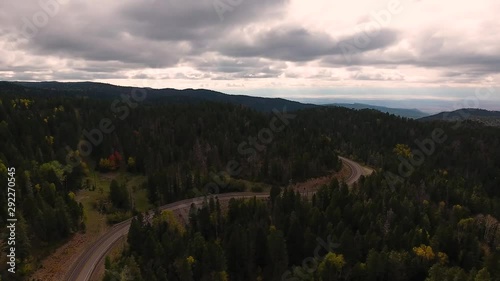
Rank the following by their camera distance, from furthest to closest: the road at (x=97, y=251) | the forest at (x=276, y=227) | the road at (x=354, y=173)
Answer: the road at (x=354, y=173) → the forest at (x=276, y=227) → the road at (x=97, y=251)

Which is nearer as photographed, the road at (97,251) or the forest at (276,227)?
the road at (97,251)

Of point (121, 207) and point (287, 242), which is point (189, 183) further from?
point (287, 242)

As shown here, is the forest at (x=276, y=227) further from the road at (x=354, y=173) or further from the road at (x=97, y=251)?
the road at (x=354, y=173)

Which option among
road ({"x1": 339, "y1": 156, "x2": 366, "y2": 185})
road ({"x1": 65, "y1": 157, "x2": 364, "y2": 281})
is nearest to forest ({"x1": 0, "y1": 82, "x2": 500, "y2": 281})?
road ({"x1": 65, "y1": 157, "x2": 364, "y2": 281})

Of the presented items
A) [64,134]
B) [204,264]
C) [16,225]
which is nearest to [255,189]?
[204,264]

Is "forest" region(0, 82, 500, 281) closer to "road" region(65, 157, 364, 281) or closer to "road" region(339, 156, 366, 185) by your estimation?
"road" region(65, 157, 364, 281)

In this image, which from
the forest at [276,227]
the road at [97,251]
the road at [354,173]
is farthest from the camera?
the road at [354,173]

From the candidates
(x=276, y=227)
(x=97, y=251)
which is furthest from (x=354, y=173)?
(x=97, y=251)

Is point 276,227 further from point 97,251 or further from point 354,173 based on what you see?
point 354,173

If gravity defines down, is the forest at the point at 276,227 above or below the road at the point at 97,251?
above

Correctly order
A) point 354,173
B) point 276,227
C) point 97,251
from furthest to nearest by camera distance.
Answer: point 354,173, point 276,227, point 97,251

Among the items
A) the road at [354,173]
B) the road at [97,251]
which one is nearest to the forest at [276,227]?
the road at [97,251]
